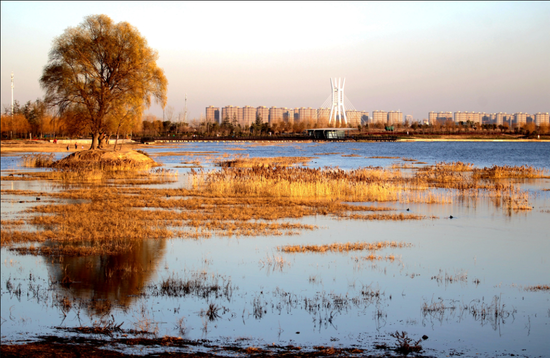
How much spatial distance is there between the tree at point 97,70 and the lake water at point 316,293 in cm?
3913

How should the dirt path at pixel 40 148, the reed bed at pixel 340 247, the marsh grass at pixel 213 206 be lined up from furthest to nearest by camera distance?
the dirt path at pixel 40 148 → the marsh grass at pixel 213 206 → the reed bed at pixel 340 247

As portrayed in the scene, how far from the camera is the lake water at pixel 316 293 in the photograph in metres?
9.50

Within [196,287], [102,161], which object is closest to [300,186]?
[196,287]

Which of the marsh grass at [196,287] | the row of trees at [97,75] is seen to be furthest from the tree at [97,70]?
the marsh grass at [196,287]

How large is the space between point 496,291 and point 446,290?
3.73ft

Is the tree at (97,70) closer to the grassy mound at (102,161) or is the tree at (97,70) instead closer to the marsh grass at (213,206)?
the grassy mound at (102,161)

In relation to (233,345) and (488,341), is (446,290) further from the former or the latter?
(233,345)

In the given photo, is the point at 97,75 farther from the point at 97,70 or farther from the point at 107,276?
the point at 107,276

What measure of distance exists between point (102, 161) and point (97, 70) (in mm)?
11221

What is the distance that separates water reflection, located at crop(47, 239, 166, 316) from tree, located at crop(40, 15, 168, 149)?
133 feet

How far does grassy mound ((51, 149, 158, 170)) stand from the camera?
45406 mm

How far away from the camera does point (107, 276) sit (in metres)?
12.4

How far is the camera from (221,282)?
12.7 meters

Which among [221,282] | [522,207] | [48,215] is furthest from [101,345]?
[522,207]
